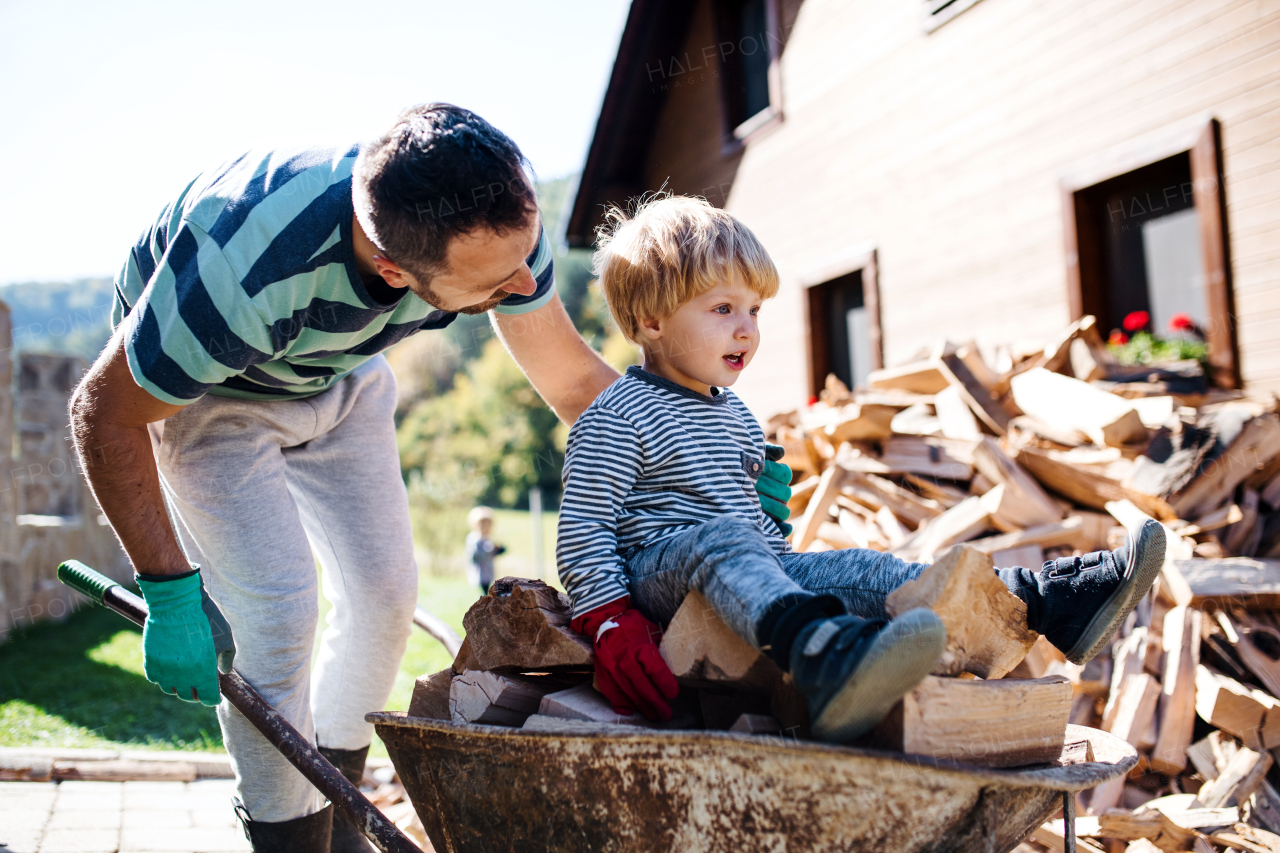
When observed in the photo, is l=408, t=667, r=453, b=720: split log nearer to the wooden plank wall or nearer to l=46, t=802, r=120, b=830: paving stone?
l=46, t=802, r=120, b=830: paving stone

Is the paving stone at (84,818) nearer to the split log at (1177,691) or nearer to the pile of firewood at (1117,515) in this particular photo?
the pile of firewood at (1117,515)

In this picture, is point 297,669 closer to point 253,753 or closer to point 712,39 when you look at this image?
point 253,753

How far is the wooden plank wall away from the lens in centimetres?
464

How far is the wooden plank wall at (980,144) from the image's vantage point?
464cm

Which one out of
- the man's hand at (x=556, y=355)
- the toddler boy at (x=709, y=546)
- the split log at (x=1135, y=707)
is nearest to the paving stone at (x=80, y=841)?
the man's hand at (x=556, y=355)

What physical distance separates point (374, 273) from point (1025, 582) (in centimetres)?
148

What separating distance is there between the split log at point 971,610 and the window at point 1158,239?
423cm

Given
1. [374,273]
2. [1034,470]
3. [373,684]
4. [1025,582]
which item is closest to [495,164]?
[374,273]

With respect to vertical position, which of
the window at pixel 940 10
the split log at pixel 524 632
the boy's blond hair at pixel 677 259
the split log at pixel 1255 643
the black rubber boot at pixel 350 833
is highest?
the window at pixel 940 10

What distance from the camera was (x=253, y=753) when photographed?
1.98m

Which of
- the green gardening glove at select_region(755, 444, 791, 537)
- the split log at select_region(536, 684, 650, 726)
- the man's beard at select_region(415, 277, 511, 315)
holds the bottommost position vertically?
the split log at select_region(536, 684, 650, 726)

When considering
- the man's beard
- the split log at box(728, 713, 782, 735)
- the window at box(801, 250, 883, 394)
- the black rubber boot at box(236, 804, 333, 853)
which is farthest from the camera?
the window at box(801, 250, 883, 394)

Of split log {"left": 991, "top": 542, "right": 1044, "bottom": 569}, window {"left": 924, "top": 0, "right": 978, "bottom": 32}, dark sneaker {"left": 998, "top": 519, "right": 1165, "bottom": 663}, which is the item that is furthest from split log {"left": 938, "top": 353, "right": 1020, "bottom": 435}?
window {"left": 924, "top": 0, "right": 978, "bottom": 32}

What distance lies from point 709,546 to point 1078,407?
2.87 m
